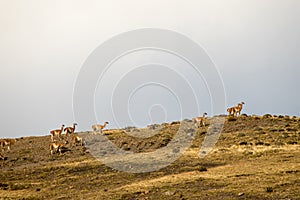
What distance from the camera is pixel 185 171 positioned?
33531 millimetres

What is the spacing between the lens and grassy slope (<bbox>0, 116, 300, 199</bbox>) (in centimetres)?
2609

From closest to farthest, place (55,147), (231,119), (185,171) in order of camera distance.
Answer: (185,171) < (55,147) < (231,119)

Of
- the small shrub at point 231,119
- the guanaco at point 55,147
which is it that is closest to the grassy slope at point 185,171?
the guanaco at point 55,147

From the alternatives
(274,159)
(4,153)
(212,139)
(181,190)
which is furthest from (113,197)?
(4,153)

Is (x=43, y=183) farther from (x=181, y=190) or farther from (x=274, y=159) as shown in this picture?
(x=274, y=159)

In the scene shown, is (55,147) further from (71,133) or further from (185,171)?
(185,171)

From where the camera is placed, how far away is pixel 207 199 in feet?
78.3

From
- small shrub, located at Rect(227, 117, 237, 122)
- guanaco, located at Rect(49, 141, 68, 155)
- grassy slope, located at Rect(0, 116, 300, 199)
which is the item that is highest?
small shrub, located at Rect(227, 117, 237, 122)

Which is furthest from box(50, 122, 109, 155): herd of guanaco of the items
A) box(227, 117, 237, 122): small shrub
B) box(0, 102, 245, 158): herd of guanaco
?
box(227, 117, 237, 122): small shrub

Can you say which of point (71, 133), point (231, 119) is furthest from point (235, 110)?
point (71, 133)

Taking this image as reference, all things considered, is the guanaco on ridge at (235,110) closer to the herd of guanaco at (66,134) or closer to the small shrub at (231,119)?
the small shrub at (231,119)

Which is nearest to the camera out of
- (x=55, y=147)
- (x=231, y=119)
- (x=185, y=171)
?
(x=185, y=171)

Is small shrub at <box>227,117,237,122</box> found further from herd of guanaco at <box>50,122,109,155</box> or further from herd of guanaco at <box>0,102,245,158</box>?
herd of guanaco at <box>50,122,109,155</box>

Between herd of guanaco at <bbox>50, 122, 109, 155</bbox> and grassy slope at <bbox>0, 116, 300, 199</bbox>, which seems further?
herd of guanaco at <bbox>50, 122, 109, 155</bbox>
